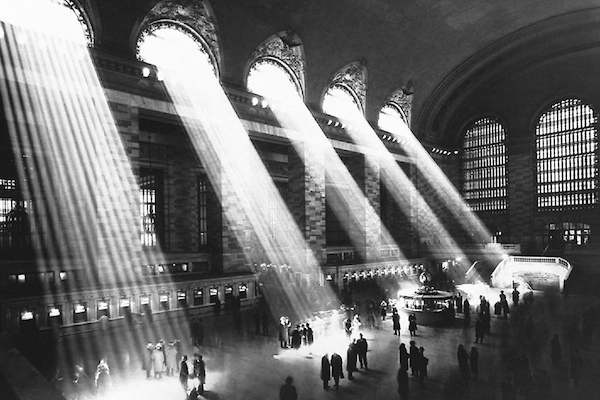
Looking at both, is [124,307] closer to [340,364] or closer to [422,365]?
[340,364]

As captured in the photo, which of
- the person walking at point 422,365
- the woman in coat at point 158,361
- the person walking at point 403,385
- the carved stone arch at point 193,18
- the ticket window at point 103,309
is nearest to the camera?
the person walking at point 403,385

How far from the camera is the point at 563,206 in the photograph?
1170 inches

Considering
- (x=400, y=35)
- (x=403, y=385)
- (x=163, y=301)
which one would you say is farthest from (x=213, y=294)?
(x=400, y=35)

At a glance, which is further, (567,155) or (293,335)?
(567,155)

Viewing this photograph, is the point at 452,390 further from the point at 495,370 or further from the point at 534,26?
the point at 534,26

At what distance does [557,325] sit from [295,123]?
14987 millimetres

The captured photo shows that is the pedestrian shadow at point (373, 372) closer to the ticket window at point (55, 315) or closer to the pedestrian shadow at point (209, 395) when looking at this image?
the pedestrian shadow at point (209, 395)

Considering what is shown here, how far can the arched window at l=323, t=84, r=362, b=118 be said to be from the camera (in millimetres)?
26175

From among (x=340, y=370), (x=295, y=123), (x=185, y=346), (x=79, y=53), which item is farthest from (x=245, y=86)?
(x=340, y=370)

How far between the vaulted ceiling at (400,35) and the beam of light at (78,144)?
6.22 ft

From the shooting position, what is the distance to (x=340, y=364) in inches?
374

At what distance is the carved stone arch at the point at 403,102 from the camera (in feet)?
98.7

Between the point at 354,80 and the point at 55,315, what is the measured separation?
2026 centimetres

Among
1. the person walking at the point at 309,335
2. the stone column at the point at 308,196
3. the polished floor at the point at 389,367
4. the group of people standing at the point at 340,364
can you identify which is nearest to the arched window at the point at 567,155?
the stone column at the point at 308,196
